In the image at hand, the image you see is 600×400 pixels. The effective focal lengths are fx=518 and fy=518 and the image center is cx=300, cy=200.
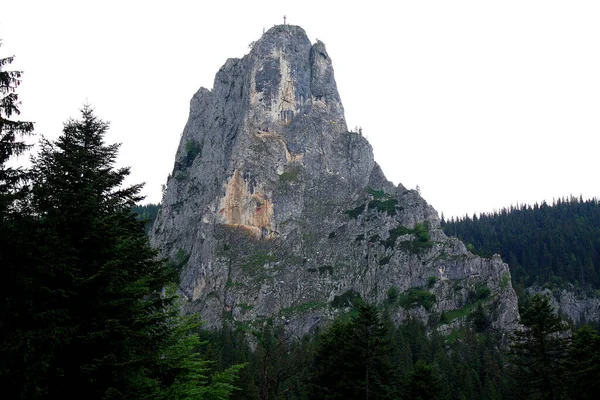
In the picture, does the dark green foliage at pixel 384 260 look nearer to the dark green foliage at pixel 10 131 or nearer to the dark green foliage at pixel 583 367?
the dark green foliage at pixel 583 367

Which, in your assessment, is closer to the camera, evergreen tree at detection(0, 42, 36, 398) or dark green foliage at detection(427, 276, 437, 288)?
evergreen tree at detection(0, 42, 36, 398)

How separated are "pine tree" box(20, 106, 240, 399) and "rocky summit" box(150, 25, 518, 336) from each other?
99.3 metres

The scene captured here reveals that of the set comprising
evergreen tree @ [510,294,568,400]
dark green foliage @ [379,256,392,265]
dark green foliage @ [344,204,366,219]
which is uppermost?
dark green foliage @ [344,204,366,219]

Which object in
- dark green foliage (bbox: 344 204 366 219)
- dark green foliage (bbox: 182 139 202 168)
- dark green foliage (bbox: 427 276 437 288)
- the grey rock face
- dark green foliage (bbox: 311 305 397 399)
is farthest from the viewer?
dark green foliage (bbox: 182 139 202 168)

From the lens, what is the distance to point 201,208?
164125 millimetres

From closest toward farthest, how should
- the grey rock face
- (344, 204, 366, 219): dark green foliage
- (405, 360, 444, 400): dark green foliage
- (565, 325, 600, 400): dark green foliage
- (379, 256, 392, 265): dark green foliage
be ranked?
1. (565, 325, 600, 400): dark green foliage
2. (405, 360, 444, 400): dark green foliage
3. (379, 256, 392, 265): dark green foliage
4. the grey rock face
5. (344, 204, 366, 219): dark green foliage

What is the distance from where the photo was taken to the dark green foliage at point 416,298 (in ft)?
396

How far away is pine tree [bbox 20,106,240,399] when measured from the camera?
13.5 meters

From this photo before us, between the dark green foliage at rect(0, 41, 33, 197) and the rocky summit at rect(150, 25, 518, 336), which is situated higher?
the rocky summit at rect(150, 25, 518, 336)

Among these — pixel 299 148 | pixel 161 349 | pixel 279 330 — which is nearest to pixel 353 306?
pixel 279 330

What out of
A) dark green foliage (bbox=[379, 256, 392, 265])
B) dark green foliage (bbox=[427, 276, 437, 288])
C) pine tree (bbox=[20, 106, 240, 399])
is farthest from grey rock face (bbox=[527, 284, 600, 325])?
A: pine tree (bbox=[20, 106, 240, 399])

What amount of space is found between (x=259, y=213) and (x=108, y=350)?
139 metres

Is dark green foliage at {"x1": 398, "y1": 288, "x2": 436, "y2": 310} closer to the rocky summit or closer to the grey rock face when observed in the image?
the rocky summit

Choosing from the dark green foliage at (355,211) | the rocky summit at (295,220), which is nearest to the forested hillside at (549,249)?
the rocky summit at (295,220)
